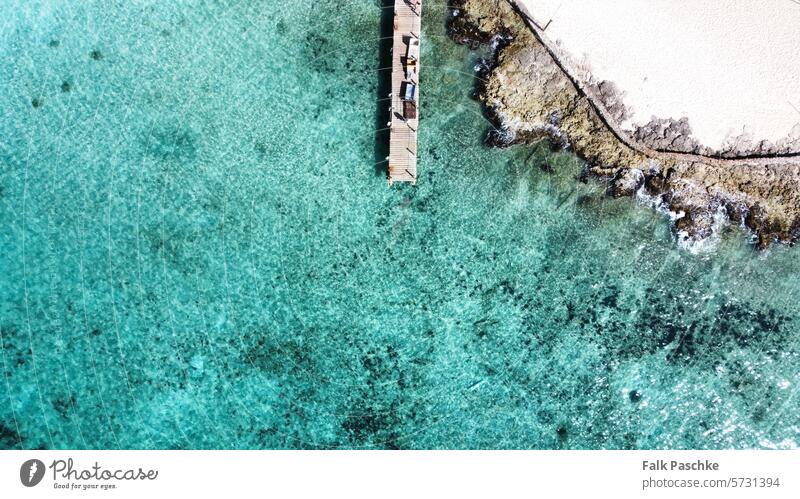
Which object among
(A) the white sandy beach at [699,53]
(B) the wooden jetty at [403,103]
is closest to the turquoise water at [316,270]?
(B) the wooden jetty at [403,103]

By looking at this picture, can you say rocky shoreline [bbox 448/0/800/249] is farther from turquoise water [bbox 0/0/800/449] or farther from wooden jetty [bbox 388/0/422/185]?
wooden jetty [bbox 388/0/422/185]
